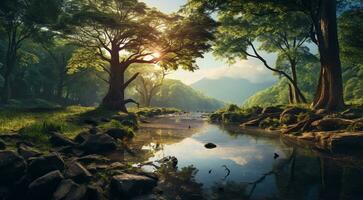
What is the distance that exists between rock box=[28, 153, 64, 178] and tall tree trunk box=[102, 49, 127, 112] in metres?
29.8

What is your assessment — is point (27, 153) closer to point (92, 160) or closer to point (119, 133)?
point (92, 160)

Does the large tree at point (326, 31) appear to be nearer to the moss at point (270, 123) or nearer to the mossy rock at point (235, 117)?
the moss at point (270, 123)

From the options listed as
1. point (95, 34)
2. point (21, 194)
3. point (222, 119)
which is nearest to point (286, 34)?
point (222, 119)

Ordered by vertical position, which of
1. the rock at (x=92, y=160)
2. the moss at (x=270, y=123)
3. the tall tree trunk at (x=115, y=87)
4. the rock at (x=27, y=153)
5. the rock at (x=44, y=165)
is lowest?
the rock at (x=92, y=160)

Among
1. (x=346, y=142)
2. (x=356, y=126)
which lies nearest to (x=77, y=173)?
(x=346, y=142)

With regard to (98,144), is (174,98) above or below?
above

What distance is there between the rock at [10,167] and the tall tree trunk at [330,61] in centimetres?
2443

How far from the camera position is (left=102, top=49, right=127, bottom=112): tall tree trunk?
39409 millimetres

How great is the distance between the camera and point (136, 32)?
35.2 metres

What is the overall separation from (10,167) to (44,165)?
3.07ft

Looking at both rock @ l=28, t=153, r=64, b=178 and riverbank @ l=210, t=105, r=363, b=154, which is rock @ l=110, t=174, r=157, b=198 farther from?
riverbank @ l=210, t=105, r=363, b=154

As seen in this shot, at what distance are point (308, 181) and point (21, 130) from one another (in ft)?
39.8

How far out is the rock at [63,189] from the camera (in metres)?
7.82

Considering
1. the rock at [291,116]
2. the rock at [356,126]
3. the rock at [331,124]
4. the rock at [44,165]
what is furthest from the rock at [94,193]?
the rock at [291,116]
